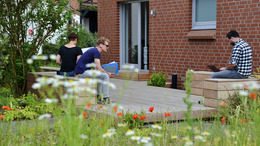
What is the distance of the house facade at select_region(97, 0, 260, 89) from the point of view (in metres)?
8.75

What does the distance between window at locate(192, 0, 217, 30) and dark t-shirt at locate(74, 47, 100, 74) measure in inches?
147

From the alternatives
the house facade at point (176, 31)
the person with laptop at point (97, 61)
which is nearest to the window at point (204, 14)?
the house facade at point (176, 31)

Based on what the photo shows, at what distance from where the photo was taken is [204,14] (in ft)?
32.0

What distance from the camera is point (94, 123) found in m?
4.82

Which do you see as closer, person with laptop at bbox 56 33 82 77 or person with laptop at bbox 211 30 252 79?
person with laptop at bbox 211 30 252 79

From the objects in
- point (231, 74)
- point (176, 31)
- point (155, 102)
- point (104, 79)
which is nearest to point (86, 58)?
point (104, 79)

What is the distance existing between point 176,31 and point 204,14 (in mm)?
994

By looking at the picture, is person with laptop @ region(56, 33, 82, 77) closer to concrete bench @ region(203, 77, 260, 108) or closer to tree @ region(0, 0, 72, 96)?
tree @ region(0, 0, 72, 96)

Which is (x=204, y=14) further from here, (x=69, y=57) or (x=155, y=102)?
(x=69, y=57)

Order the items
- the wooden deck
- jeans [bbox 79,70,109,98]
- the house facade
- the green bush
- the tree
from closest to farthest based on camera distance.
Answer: the wooden deck → jeans [bbox 79,70,109,98] → the tree → the house facade → the green bush

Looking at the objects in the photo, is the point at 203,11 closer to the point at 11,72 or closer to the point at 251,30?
the point at 251,30

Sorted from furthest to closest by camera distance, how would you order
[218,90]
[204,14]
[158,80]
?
[158,80]
[204,14]
[218,90]

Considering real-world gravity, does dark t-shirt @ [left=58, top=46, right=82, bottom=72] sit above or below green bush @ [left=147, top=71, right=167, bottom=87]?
above

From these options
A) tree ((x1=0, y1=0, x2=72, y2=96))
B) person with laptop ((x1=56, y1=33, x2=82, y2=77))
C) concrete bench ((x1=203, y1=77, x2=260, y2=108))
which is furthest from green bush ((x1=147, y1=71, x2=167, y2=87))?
concrete bench ((x1=203, y1=77, x2=260, y2=108))
